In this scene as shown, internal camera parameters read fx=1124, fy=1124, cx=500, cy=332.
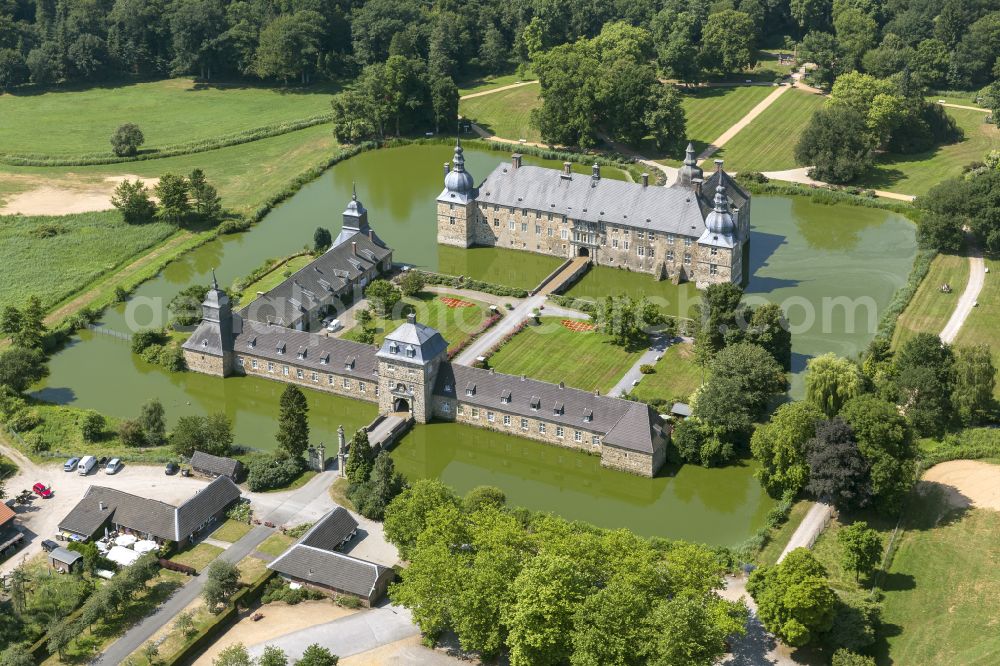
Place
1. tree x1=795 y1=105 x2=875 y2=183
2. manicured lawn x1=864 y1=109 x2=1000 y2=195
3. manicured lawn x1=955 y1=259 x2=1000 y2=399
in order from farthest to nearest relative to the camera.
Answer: manicured lawn x1=864 y1=109 x2=1000 y2=195 → tree x1=795 y1=105 x2=875 y2=183 → manicured lawn x1=955 y1=259 x2=1000 y2=399

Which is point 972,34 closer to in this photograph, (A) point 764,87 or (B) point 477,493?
(A) point 764,87

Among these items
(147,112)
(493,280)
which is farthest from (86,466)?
(147,112)

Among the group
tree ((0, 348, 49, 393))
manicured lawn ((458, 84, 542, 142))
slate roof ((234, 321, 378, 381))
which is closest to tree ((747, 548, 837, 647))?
slate roof ((234, 321, 378, 381))

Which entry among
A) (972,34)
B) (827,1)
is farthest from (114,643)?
(827,1)

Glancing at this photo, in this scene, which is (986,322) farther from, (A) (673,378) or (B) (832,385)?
(A) (673,378)

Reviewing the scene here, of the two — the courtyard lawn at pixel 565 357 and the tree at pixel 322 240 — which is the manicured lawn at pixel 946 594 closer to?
the courtyard lawn at pixel 565 357

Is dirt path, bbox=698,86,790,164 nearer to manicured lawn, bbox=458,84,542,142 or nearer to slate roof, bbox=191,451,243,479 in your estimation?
manicured lawn, bbox=458,84,542,142

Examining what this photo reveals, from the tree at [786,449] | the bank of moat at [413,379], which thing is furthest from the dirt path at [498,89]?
the tree at [786,449]
